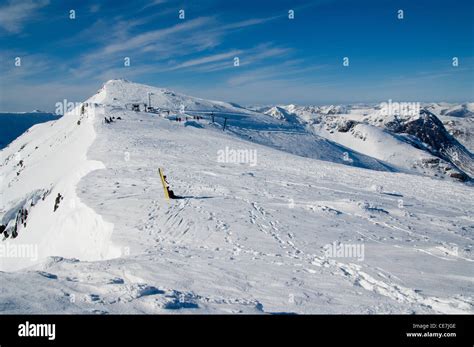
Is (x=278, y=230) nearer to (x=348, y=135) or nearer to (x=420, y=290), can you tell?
(x=420, y=290)

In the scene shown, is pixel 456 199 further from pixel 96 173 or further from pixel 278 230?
pixel 96 173

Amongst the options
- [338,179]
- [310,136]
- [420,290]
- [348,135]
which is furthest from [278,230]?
[348,135]

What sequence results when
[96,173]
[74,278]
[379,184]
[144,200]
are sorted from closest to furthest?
[74,278], [144,200], [96,173], [379,184]

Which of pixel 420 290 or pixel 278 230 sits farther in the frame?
pixel 278 230

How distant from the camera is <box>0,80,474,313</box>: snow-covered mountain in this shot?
24.5 feet

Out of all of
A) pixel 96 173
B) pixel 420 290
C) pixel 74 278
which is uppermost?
pixel 96 173

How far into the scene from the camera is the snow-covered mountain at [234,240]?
294 inches

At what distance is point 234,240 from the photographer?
1173 centimetres

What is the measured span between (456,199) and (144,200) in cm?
1734

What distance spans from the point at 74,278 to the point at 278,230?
7.23m

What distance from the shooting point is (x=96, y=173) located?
21000mm
